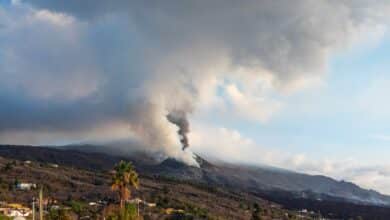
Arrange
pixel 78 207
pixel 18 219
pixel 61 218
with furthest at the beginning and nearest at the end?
pixel 78 207 → pixel 61 218 → pixel 18 219

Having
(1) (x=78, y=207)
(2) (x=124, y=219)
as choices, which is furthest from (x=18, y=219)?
(1) (x=78, y=207)

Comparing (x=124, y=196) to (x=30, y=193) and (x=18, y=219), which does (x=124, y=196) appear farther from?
(x=30, y=193)

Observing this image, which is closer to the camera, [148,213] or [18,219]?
[18,219]

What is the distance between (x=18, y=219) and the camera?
338 feet

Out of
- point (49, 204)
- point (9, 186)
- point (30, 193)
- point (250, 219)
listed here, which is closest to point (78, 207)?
point (49, 204)

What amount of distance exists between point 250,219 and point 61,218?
9514 centimetres

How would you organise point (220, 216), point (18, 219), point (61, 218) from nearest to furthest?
1. point (18, 219)
2. point (61, 218)
3. point (220, 216)

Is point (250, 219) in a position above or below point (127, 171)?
below

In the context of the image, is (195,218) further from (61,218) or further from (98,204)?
(61,218)

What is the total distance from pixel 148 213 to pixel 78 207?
1913 cm

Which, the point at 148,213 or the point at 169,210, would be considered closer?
the point at 148,213

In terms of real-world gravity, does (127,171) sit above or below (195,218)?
above

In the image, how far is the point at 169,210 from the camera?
187 metres

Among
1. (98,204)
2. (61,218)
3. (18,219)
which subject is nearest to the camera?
(18,219)
